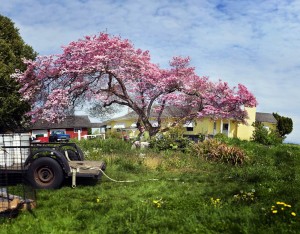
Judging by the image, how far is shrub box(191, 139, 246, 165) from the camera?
49.1ft

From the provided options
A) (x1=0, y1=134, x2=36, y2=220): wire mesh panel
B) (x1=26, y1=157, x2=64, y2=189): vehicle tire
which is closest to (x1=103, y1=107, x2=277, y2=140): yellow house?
(x1=0, y1=134, x2=36, y2=220): wire mesh panel

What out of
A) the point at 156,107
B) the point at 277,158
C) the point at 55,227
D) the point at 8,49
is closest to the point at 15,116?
the point at 8,49

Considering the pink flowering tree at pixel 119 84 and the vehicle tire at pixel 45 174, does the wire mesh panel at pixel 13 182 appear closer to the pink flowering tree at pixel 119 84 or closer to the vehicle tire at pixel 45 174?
the vehicle tire at pixel 45 174

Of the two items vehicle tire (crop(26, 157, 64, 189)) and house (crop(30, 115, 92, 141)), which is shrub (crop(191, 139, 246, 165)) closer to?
vehicle tire (crop(26, 157, 64, 189))

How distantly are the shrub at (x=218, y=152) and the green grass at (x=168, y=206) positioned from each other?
2.61 metres

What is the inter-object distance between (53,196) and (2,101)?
63.9 ft

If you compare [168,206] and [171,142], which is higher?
[171,142]

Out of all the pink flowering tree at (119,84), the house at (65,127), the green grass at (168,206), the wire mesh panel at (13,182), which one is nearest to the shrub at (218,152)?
the green grass at (168,206)

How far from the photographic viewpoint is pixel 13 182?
1069cm

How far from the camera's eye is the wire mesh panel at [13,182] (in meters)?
7.24

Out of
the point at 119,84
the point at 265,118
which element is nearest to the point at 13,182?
Result: the point at 119,84

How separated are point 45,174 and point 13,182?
1.17m

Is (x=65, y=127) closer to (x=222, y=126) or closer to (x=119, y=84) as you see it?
(x=222, y=126)

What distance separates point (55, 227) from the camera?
668 centimetres
